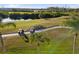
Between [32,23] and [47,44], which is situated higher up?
[32,23]

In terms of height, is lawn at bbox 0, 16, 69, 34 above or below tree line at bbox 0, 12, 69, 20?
below

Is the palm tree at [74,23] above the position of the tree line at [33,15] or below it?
below

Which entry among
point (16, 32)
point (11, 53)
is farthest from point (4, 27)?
point (11, 53)

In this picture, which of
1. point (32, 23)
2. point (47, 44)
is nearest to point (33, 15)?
point (32, 23)

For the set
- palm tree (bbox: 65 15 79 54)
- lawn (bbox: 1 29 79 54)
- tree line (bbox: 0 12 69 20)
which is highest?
tree line (bbox: 0 12 69 20)

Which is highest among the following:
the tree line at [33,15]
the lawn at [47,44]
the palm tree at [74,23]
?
the tree line at [33,15]

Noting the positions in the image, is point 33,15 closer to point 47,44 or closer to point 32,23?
point 32,23

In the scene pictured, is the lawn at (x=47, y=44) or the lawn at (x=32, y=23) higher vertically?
the lawn at (x=32, y=23)

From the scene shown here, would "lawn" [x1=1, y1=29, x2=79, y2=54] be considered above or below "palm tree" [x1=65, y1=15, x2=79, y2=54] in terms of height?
below
